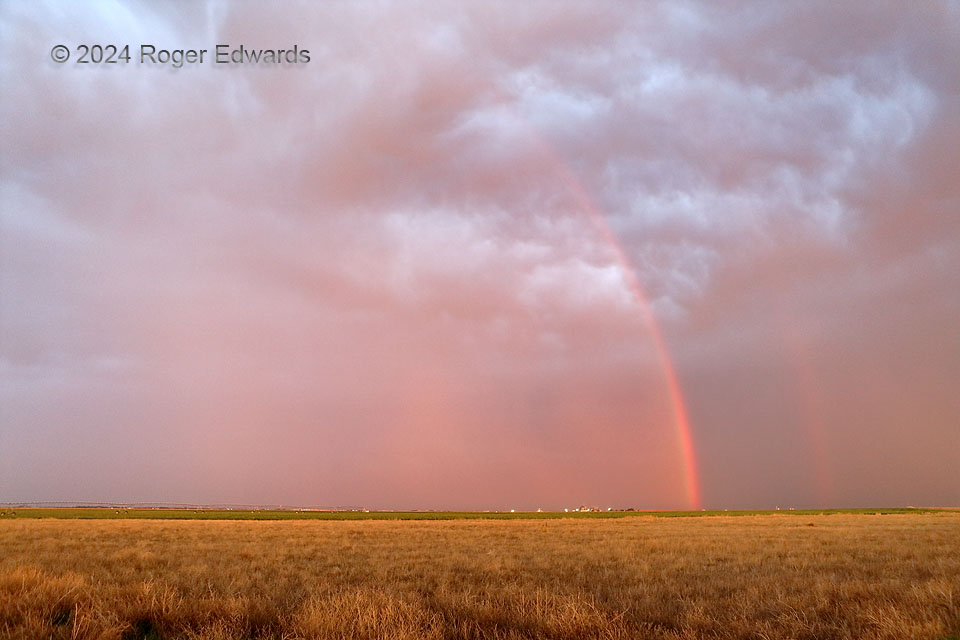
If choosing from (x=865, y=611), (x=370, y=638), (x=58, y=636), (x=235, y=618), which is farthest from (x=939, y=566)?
(x=58, y=636)

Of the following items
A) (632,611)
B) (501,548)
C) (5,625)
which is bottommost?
(501,548)

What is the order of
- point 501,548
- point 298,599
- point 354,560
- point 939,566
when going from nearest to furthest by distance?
point 298,599 → point 939,566 → point 354,560 → point 501,548

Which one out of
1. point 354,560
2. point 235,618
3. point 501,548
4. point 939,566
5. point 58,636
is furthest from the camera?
point 501,548

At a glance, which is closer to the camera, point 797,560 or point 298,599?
point 298,599

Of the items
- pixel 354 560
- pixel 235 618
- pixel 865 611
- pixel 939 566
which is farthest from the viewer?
pixel 354 560

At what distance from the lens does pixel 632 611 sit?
966 cm

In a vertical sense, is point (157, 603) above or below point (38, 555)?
above

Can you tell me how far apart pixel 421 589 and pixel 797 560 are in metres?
11.3

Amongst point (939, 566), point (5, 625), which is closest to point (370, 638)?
point (5, 625)

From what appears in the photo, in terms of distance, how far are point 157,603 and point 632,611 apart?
23.0ft

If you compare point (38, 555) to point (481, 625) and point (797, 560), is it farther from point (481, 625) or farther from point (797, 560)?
point (797, 560)

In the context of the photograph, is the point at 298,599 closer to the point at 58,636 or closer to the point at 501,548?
the point at 58,636

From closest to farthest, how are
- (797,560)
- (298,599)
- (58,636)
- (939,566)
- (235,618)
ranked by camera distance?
1. (58,636)
2. (235,618)
3. (298,599)
4. (939,566)
5. (797,560)

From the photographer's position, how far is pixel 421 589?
1262 cm
